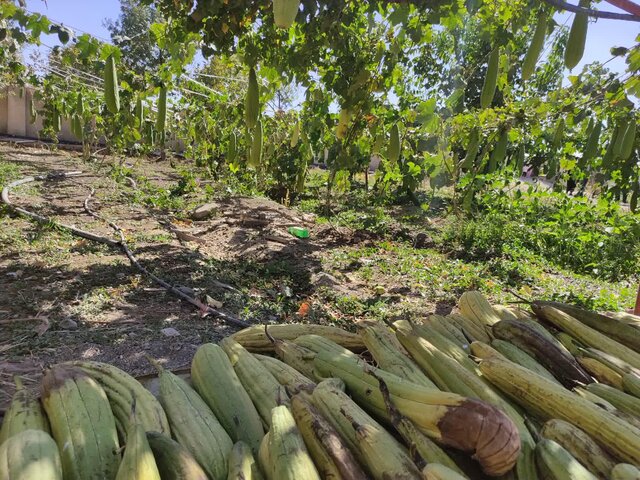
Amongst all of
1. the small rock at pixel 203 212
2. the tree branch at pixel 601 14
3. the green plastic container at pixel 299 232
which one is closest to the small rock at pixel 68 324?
the tree branch at pixel 601 14

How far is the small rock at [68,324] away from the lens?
141 inches

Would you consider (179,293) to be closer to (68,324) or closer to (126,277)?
(126,277)

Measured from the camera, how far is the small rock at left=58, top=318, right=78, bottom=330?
359 centimetres

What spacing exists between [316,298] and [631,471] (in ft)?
12.5

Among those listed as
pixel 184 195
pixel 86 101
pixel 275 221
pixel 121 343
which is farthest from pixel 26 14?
pixel 86 101

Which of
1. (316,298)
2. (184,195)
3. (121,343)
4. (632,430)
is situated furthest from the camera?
(184,195)

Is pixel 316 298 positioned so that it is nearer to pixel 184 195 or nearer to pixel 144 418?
pixel 144 418

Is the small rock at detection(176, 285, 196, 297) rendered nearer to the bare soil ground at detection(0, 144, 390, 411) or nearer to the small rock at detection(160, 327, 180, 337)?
the bare soil ground at detection(0, 144, 390, 411)

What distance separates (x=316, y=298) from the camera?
4891mm

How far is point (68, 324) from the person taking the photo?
3.62 metres

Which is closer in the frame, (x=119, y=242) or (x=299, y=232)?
(x=119, y=242)

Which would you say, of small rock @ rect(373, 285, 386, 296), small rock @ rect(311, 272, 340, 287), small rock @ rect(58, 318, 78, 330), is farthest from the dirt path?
small rock @ rect(373, 285, 386, 296)

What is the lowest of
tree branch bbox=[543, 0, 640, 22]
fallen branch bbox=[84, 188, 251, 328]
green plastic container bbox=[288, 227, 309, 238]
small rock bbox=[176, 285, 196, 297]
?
small rock bbox=[176, 285, 196, 297]

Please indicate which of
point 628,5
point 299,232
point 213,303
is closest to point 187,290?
point 213,303
